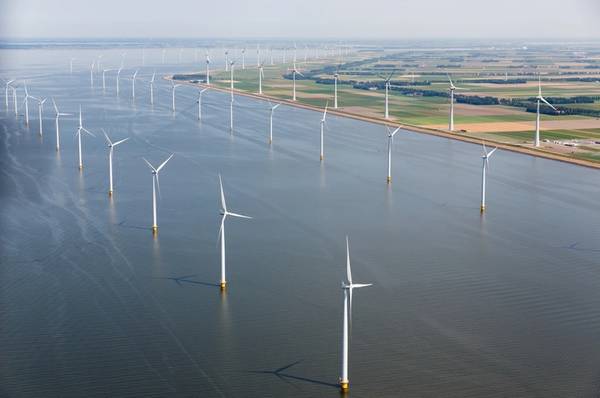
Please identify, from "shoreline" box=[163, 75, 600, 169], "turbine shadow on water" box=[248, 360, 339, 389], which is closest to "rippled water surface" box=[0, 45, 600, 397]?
"turbine shadow on water" box=[248, 360, 339, 389]

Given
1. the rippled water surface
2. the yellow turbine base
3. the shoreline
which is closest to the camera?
the yellow turbine base

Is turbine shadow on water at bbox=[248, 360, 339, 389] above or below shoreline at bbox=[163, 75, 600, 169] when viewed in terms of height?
below

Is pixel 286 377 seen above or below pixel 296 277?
below

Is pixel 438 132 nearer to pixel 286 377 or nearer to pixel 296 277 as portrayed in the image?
pixel 296 277

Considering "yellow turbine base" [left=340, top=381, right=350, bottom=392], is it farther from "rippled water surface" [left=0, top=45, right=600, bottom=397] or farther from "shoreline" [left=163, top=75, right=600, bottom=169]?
"shoreline" [left=163, top=75, right=600, bottom=169]

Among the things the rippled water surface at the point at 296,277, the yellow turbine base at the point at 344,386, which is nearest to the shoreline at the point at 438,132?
the rippled water surface at the point at 296,277

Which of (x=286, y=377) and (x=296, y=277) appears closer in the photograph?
(x=286, y=377)

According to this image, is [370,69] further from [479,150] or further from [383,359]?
[383,359]

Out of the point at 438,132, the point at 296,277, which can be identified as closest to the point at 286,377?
the point at 296,277
